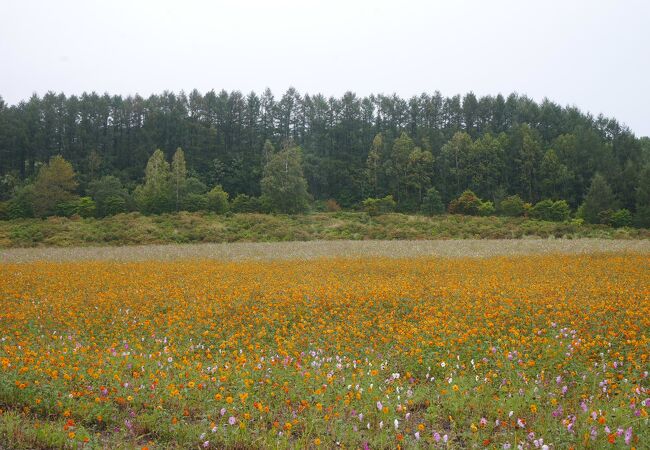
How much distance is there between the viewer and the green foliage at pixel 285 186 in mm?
55059

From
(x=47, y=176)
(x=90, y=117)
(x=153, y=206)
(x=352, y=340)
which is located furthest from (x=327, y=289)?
(x=90, y=117)

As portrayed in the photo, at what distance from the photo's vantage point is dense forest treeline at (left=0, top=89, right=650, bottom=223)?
222 feet

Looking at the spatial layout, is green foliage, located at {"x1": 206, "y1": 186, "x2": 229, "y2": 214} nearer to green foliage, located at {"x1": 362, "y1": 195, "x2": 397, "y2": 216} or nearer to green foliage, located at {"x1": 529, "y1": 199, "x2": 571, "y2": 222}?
green foliage, located at {"x1": 362, "y1": 195, "x2": 397, "y2": 216}

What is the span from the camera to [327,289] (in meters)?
12.0

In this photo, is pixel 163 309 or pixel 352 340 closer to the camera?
pixel 352 340

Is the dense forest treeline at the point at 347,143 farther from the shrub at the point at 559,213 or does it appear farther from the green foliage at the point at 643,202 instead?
the shrub at the point at 559,213

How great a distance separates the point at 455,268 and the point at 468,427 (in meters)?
12.0

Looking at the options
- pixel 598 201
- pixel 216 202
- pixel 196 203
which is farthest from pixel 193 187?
pixel 598 201

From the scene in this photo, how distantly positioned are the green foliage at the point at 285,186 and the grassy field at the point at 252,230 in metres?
6.98

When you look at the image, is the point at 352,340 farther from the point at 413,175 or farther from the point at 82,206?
the point at 413,175

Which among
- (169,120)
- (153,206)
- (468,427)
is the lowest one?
(468,427)

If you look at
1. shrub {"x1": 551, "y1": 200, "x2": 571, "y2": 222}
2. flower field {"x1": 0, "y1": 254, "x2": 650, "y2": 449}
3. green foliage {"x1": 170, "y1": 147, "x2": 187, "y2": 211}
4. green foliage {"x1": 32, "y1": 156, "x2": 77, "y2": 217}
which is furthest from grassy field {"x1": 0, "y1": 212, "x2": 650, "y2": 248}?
flower field {"x1": 0, "y1": 254, "x2": 650, "y2": 449}

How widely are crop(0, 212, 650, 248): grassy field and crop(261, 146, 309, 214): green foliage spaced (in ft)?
22.9

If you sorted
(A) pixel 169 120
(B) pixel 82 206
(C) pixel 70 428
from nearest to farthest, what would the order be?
(C) pixel 70 428, (B) pixel 82 206, (A) pixel 169 120
